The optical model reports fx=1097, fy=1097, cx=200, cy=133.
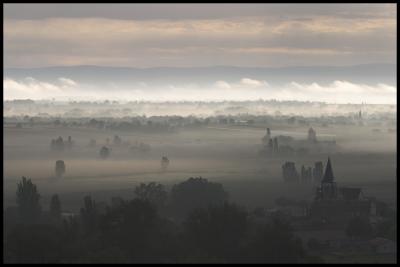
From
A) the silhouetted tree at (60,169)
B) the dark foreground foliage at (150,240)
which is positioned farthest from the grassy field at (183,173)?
the dark foreground foliage at (150,240)

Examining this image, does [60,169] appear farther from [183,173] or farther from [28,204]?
[28,204]

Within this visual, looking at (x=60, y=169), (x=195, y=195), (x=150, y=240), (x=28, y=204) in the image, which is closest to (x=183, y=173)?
(x=60, y=169)

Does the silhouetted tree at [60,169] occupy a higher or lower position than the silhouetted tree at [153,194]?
higher

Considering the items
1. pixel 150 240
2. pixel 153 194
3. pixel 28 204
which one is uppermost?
pixel 28 204

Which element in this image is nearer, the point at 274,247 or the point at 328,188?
the point at 274,247

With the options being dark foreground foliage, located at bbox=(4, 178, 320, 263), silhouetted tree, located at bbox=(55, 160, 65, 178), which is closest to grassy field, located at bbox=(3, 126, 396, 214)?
silhouetted tree, located at bbox=(55, 160, 65, 178)

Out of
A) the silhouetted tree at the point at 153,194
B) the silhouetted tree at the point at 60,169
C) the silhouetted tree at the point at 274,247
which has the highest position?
the silhouetted tree at the point at 60,169

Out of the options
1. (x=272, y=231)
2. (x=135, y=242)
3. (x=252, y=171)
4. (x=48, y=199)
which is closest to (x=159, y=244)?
(x=135, y=242)

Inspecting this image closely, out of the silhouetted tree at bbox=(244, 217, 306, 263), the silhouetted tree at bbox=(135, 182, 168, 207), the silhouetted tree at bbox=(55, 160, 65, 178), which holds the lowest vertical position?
the silhouetted tree at bbox=(244, 217, 306, 263)

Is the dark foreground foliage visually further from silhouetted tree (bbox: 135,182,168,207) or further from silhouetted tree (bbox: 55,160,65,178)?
silhouetted tree (bbox: 55,160,65,178)

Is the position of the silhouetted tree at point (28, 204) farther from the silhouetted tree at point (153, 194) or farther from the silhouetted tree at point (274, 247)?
the silhouetted tree at point (274, 247)

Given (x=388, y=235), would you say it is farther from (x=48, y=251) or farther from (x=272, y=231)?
(x=48, y=251)
